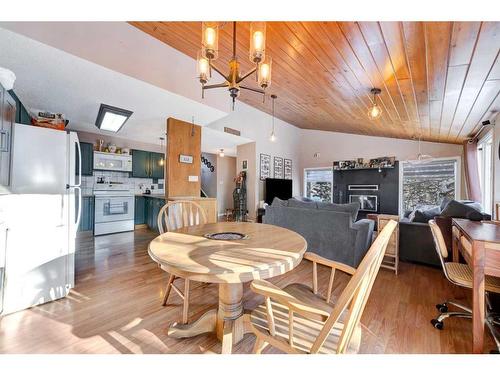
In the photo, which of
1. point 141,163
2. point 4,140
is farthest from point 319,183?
point 4,140

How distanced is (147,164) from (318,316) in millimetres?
5631

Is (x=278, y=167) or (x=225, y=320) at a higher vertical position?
(x=278, y=167)

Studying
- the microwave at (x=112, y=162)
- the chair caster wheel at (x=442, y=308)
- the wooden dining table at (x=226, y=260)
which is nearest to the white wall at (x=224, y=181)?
the microwave at (x=112, y=162)

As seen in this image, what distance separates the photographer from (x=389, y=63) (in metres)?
2.03

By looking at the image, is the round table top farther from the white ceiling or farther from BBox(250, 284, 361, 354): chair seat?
the white ceiling

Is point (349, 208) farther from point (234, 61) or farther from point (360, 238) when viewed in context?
point (234, 61)

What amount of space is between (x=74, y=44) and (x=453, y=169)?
7374mm

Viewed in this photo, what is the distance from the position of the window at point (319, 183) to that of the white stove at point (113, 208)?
5500mm

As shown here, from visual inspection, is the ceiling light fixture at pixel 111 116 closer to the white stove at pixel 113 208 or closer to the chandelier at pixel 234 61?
the white stove at pixel 113 208
